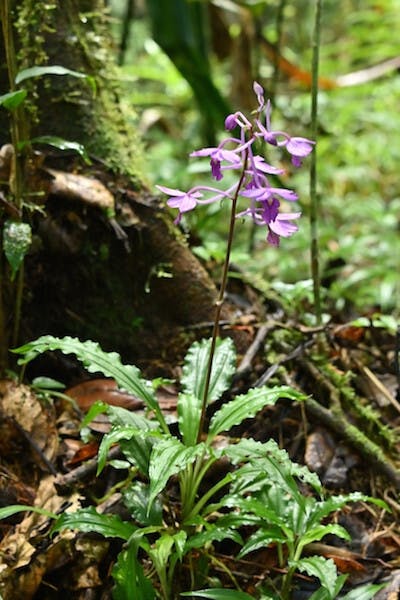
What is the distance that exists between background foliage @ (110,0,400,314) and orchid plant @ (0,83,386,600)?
0.91 m

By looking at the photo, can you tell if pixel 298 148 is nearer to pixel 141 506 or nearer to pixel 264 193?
pixel 264 193

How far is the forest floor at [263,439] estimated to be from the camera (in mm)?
1776

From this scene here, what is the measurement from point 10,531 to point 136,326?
883 mm

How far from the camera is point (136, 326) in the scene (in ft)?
8.11

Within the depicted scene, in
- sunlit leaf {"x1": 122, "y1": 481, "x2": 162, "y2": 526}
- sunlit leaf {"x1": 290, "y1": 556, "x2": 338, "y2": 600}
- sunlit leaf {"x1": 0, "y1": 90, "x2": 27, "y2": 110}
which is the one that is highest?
sunlit leaf {"x1": 0, "y1": 90, "x2": 27, "y2": 110}

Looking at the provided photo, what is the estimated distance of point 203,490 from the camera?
6.57 ft

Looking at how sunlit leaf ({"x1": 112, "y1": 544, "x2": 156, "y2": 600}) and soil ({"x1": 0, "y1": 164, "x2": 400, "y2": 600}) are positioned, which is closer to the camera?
sunlit leaf ({"x1": 112, "y1": 544, "x2": 156, "y2": 600})

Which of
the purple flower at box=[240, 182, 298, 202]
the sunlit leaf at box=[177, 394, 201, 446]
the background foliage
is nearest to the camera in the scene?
the purple flower at box=[240, 182, 298, 202]

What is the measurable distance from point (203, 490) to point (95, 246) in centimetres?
96

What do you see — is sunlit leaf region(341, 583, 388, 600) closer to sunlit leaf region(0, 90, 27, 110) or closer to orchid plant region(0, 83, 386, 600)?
orchid plant region(0, 83, 386, 600)

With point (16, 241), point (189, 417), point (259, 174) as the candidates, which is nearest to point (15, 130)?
point (16, 241)

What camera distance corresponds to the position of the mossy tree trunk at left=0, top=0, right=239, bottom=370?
92.4 inches

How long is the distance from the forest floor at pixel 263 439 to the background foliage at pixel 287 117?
0.35 meters

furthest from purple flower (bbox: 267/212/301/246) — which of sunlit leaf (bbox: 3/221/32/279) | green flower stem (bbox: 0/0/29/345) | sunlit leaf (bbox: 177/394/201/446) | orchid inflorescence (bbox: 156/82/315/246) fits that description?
green flower stem (bbox: 0/0/29/345)
